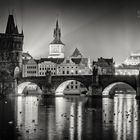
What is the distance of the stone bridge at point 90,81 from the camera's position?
113938 mm

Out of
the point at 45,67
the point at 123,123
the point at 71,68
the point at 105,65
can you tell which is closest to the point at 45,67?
the point at 45,67

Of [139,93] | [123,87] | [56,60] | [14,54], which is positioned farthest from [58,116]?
[123,87]

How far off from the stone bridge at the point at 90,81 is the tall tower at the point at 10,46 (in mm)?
16092

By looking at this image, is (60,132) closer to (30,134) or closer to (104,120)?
(30,134)

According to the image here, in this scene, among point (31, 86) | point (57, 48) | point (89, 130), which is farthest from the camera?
point (57, 48)

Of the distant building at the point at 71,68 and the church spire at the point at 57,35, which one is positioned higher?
the church spire at the point at 57,35

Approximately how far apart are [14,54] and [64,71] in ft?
62.3

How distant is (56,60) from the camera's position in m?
158

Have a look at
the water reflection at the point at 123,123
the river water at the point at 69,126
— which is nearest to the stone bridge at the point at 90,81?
the water reflection at the point at 123,123

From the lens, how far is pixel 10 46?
146 metres

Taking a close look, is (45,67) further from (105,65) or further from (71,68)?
(105,65)

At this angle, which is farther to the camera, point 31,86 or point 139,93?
point 31,86

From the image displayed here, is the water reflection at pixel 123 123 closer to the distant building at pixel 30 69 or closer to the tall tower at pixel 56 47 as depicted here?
the distant building at pixel 30 69

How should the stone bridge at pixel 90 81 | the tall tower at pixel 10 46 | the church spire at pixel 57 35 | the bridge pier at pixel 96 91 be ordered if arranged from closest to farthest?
the stone bridge at pixel 90 81, the bridge pier at pixel 96 91, the tall tower at pixel 10 46, the church spire at pixel 57 35
